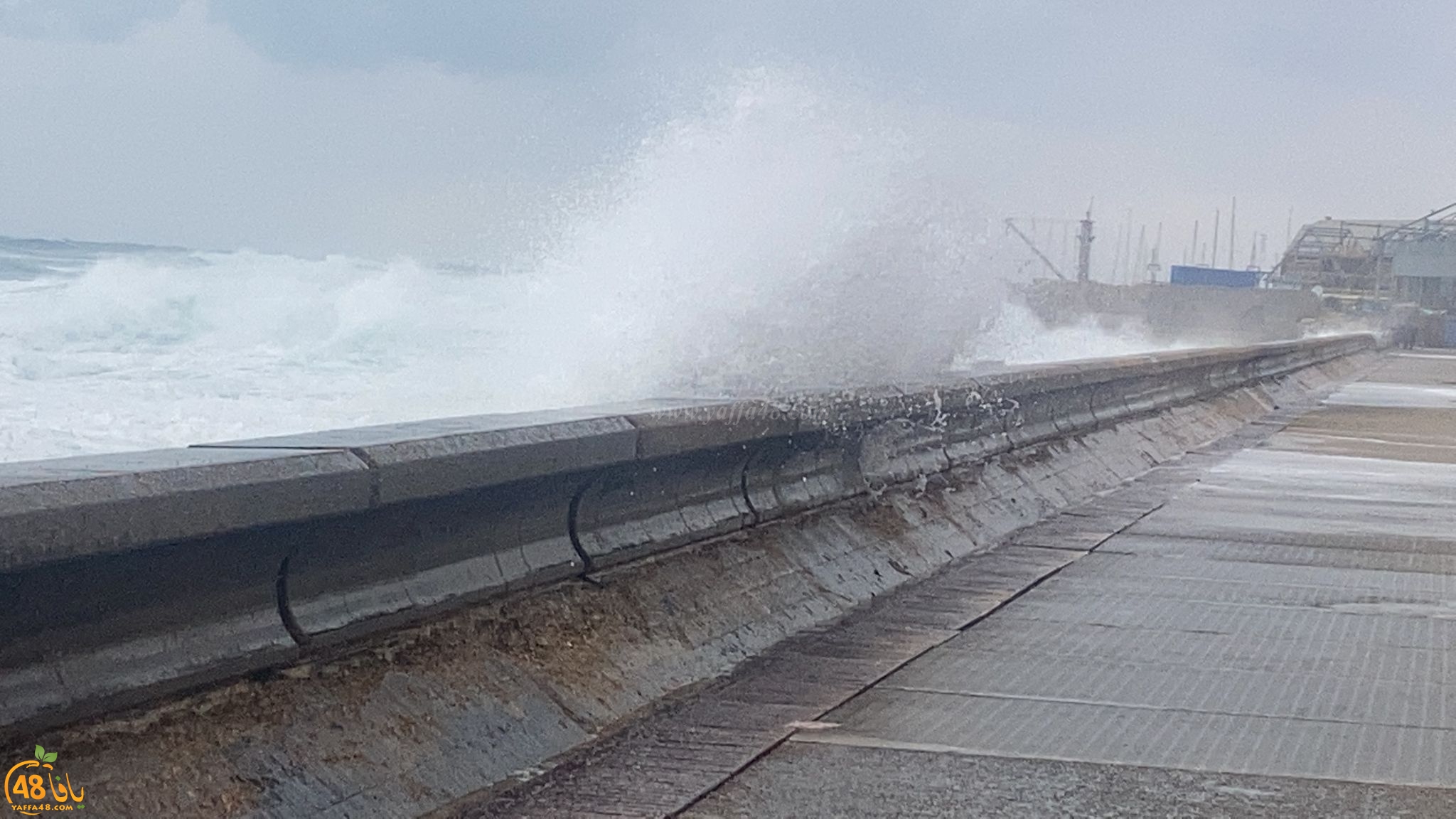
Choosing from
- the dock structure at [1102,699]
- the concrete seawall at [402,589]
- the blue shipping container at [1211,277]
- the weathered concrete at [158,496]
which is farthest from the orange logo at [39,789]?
the blue shipping container at [1211,277]

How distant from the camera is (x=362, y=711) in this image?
476 centimetres

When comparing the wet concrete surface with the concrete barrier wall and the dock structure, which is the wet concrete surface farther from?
the concrete barrier wall

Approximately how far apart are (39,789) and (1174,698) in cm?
394

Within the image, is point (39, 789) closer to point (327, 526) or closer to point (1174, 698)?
point (327, 526)

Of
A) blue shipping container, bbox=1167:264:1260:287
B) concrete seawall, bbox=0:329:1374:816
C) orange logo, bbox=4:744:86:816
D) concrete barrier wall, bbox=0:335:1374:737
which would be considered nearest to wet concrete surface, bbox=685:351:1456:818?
concrete seawall, bbox=0:329:1374:816

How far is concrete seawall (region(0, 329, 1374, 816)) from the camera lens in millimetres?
3926

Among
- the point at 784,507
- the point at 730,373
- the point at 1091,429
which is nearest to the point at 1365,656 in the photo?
the point at 784,507

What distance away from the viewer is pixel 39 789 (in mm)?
3693

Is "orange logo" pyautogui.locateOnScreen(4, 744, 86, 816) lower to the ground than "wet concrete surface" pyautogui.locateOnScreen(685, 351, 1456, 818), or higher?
higher

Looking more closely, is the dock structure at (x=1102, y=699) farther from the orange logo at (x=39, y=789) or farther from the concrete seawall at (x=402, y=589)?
the orange logo at (x=39, y=789)

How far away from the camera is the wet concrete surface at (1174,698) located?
16.5 feet

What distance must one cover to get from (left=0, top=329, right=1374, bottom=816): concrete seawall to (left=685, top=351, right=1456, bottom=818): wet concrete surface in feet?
2.34

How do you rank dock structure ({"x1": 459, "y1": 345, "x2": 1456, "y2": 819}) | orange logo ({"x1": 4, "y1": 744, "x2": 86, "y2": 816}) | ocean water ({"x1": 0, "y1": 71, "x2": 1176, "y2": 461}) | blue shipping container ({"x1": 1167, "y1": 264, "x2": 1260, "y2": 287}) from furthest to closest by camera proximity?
blue shipping container ({"x1": 1167, "y1": 264, "x2": 1260, "y2": 287}) < ocean water ({"x1": 0, "y1": 71, "x2": 1176, "y2": 461}) < dock structure ({"x1": 459, "y1": 345, "x2": 1456, "y2": 819}) < orange logo ({"x1": 4, "y1": 744, "x2": 86, "y2": 816})

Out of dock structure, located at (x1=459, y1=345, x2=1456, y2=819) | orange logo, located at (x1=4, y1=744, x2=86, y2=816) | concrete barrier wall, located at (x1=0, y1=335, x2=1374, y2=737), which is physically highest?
concrete barrier wall, located at (x1=0, y1=335, x2=1374, y2=737)
